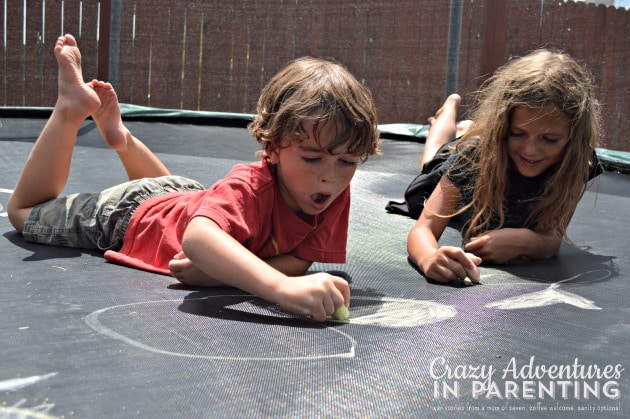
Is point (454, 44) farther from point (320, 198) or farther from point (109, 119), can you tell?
point (320, 198)

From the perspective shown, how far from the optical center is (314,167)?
1.29 metres

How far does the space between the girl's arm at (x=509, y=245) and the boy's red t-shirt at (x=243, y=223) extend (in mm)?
356

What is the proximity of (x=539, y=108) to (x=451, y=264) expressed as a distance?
428 mm

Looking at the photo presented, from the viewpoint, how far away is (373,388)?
87 centimetres

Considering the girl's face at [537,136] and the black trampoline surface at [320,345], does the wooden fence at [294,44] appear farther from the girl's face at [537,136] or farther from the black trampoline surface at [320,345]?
the black trampoline surface at [320,345]

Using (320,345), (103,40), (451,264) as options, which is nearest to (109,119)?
(451,264)

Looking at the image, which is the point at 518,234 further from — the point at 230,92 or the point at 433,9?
the point at 230,92

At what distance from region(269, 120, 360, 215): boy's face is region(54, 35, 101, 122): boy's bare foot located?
579 millimetres

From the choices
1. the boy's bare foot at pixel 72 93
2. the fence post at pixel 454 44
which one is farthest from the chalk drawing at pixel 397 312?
the fence post at pixel 454 44

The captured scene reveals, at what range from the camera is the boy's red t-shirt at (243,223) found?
1303mm

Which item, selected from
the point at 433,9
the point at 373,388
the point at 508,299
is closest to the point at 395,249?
the point at 508,299

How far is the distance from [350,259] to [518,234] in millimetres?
378

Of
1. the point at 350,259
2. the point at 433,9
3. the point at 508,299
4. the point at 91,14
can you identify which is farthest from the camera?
the point at 91,14

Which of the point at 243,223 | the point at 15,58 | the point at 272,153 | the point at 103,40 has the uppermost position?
the point at 103,40
